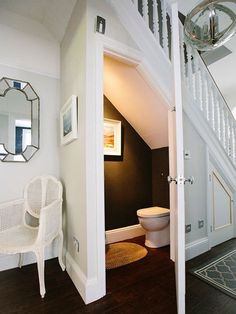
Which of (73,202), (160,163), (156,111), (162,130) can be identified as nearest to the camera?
(73,202)

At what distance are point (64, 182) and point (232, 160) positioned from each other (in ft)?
7.19

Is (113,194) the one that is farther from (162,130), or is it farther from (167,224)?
(162,130)

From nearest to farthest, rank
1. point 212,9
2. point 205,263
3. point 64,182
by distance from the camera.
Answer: point 212,9 → point 205,263 → point 64,182

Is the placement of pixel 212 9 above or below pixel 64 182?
above

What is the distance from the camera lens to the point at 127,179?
2.84 m

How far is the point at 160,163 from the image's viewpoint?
2904mm

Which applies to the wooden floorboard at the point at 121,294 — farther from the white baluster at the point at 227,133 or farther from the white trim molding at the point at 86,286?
the white baluster at the point at 227,133

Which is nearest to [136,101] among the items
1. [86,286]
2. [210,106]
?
[210,106]

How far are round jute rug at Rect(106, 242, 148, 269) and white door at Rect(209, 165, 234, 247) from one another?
849mm

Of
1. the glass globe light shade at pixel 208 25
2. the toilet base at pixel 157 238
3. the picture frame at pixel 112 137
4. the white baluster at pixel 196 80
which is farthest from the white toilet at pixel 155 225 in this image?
the glass globe light shade at pixel 208 25

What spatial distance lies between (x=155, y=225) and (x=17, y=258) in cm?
152

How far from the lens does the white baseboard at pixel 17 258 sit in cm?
188

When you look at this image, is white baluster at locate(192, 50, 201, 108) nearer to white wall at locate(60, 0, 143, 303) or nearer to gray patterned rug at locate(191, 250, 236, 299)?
white wall at locate(60, 0, 143, 303)

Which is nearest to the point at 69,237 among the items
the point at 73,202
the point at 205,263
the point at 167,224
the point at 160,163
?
the point at 73,202
